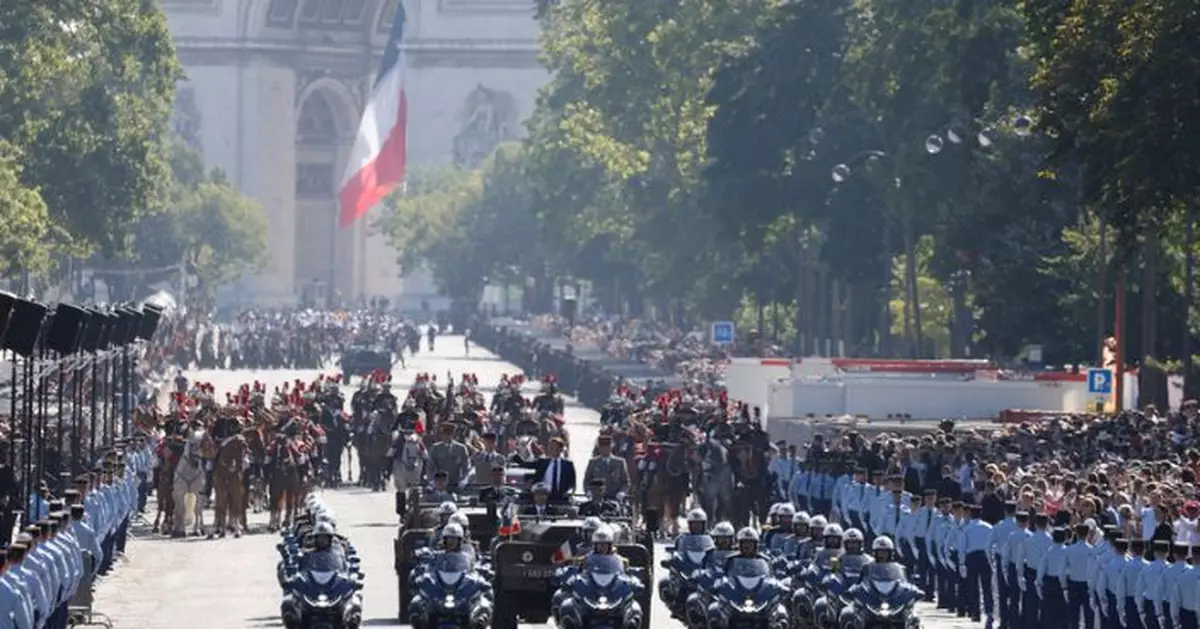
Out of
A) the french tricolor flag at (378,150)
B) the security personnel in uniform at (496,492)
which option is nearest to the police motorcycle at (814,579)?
the security personnel in uniform at (496,492)

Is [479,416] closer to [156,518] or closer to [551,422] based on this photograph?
[551,422]

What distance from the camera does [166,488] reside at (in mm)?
59344

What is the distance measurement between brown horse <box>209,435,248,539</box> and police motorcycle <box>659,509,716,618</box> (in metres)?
17.6

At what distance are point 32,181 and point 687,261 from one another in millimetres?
31590

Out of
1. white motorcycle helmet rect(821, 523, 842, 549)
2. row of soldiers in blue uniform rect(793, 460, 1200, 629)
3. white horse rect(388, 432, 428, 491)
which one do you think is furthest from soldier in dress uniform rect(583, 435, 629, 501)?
white motorcycle helmet rect(821, 523, 842, 549)

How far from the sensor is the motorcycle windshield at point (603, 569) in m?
36.8

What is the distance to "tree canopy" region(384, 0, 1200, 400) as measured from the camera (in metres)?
58.6

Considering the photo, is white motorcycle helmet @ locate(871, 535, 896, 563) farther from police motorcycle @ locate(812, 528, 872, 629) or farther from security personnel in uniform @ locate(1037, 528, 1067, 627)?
security personnel in uniform @ locate(1037, 528, 1067, 627)

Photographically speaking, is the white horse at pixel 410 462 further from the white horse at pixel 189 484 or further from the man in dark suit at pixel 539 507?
the man in dark suit at pixel 539 507

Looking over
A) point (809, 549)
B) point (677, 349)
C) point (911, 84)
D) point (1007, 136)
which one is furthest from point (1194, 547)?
point (677, 349)

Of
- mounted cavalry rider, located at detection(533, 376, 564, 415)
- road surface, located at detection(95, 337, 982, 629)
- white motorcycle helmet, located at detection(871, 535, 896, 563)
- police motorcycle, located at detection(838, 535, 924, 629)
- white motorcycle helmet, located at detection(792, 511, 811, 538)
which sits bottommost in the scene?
road surface, located at detection(95, 337, 982, 629)

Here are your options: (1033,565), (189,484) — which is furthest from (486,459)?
(1033,565)

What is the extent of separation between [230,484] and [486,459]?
7432 millimetres

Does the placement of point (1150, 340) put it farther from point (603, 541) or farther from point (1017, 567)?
point (603, 541)
